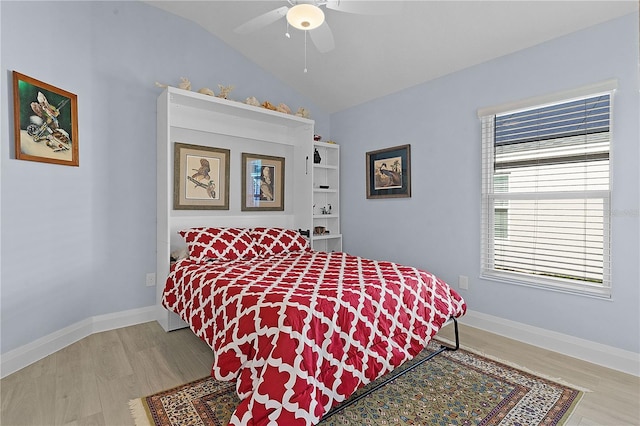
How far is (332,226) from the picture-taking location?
4.52 meters

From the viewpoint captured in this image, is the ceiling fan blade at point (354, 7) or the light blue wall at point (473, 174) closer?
the ceiling fan blade at point (354, 7)

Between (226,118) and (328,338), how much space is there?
110 inches

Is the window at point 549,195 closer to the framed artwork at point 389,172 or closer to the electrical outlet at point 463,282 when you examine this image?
the electrical outlet at point 463,282

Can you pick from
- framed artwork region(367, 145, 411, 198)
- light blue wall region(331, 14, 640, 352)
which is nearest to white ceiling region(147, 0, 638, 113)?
light blue wall region(331, 14, 640, 352)

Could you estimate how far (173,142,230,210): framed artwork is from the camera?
337cm

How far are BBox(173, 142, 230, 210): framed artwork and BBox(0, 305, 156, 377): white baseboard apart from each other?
1081mm

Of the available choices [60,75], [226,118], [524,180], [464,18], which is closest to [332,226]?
[226,118]

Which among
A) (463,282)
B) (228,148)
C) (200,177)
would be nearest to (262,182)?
(228,148)

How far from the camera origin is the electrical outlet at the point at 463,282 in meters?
3.20

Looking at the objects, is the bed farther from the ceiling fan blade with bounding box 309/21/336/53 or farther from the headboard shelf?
the ceiling fan blade with bounding box 309/21/336/53

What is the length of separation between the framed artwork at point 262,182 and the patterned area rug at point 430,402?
2.14 m

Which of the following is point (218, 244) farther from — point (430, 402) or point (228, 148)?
point (430, 402)

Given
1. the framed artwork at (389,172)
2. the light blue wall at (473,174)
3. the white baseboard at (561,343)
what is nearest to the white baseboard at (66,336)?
the light blue wall at (473,174)

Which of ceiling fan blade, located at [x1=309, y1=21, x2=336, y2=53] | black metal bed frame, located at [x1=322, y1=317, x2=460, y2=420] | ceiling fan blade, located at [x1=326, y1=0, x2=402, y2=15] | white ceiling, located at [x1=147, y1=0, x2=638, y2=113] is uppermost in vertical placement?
white ceiling, located at [x1=147, y1=0, x2=638, y2=113]
